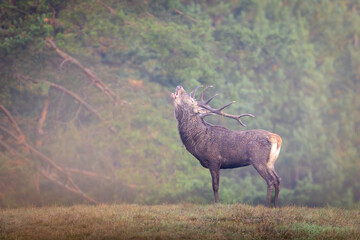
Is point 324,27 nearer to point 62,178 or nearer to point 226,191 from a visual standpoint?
point 226,191

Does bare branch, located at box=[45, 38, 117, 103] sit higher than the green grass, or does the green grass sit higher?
bare branch, located at box=[45, 38, 117, 103]

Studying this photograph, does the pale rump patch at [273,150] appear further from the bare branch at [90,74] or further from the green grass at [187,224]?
the bare branch at [90,74]

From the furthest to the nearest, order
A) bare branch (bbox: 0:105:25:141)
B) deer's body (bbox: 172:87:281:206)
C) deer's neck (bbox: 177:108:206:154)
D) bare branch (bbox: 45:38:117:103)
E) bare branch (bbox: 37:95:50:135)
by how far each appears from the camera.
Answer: bare branch (bbox: 37:95:50:135)
bare branch (bbox: 45:38:117:103)
bare branch (bbox: 0:105:25:141)
deer's neck (bbox: 177:108:206:154)
deer's body (bbox: 172:87:281:206)

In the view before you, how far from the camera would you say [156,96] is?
20.2 metres

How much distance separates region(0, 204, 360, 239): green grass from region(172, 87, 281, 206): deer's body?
2.84 ft

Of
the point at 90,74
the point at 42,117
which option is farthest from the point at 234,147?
the point at 42,117

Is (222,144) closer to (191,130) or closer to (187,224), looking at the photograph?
(191,130)

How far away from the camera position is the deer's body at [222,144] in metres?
10.1

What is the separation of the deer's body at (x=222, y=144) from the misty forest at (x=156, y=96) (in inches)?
248

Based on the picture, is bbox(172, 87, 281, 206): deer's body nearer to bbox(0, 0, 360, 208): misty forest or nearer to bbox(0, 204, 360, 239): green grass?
bbox(0, 204, 360, 239): green grass

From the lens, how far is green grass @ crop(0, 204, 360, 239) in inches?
303

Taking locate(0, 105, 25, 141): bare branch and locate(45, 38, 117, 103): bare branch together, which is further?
locate(45, 38, 117, 103): bare branch

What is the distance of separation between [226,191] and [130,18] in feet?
26.3

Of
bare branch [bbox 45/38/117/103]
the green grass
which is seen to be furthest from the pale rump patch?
bare branch [bbox 45/38/117/103]
